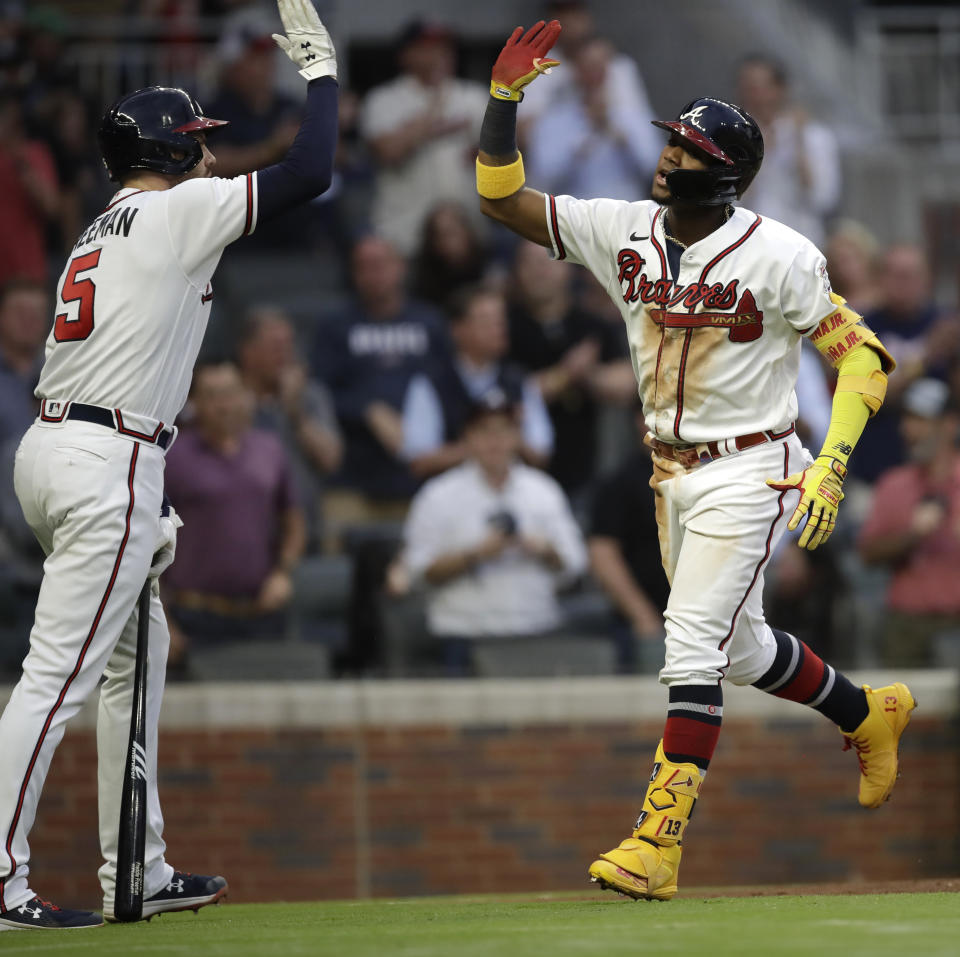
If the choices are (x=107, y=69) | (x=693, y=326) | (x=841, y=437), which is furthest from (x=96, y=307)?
(x=107, y=69)

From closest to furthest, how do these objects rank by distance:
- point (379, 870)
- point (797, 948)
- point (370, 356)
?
point (797, 948)
point (379, 870)
point (370, 356)

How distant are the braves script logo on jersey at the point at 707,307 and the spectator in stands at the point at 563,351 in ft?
14.0

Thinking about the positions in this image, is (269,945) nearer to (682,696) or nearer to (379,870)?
(682,696)

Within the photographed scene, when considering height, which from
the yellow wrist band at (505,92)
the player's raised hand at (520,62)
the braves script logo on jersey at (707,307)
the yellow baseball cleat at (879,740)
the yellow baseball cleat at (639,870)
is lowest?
the yellow baseball cleat at (639,870)

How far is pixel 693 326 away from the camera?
481cm

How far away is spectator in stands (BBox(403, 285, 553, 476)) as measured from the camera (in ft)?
29.1

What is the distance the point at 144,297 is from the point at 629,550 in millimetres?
3914

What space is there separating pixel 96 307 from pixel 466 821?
11.8 ft

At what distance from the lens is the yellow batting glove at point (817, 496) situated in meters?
4.54

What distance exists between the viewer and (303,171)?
4.74 meters

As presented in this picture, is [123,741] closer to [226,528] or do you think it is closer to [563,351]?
[226,528]

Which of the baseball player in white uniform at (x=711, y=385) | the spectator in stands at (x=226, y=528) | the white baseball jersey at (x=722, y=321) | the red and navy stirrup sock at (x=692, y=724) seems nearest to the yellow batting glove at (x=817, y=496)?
the baseball player in white uniform at (x=711, y=385)

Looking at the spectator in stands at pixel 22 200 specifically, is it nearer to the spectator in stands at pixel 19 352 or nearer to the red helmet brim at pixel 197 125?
the spectator in stands at pixel 19 352

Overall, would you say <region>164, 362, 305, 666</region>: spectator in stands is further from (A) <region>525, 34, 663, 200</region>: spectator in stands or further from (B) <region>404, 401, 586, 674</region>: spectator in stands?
(A) <region>525, 34, 663, 200</region>: spectator in stands
